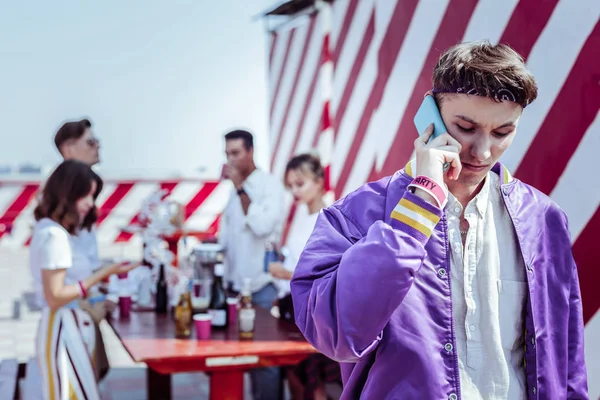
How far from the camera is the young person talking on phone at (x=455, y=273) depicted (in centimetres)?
132

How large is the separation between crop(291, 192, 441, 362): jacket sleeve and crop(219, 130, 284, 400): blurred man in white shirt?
2.83m

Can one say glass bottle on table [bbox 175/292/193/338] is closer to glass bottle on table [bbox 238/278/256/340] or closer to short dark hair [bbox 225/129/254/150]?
glass bottle on table [bbox 238/278/256/340]

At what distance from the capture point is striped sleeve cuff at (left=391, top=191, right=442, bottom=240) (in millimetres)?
1324

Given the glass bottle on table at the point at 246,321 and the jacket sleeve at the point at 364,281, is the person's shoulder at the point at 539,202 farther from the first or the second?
the glass bottle on table at the point at 246,321

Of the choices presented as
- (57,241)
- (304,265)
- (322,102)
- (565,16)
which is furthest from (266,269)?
(304,265)

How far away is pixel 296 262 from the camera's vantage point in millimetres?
3490


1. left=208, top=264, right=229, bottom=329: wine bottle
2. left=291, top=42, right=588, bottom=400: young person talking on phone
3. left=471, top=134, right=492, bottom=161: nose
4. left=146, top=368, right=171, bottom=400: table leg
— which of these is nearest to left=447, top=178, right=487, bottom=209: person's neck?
left=291, top=42, right=588, bottom=400: young person talking on phone

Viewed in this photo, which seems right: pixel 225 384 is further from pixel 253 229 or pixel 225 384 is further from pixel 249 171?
pixel 249 171

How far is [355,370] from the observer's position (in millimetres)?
1518

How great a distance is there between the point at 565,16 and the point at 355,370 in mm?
1415

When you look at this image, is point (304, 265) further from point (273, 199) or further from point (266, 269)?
point (273, 199)

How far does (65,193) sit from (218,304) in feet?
3.11

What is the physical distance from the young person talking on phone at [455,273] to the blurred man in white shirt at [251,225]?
271cm

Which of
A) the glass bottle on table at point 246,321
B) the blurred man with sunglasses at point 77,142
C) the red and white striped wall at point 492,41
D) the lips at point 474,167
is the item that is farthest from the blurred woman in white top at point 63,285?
the lips at point 474,167
